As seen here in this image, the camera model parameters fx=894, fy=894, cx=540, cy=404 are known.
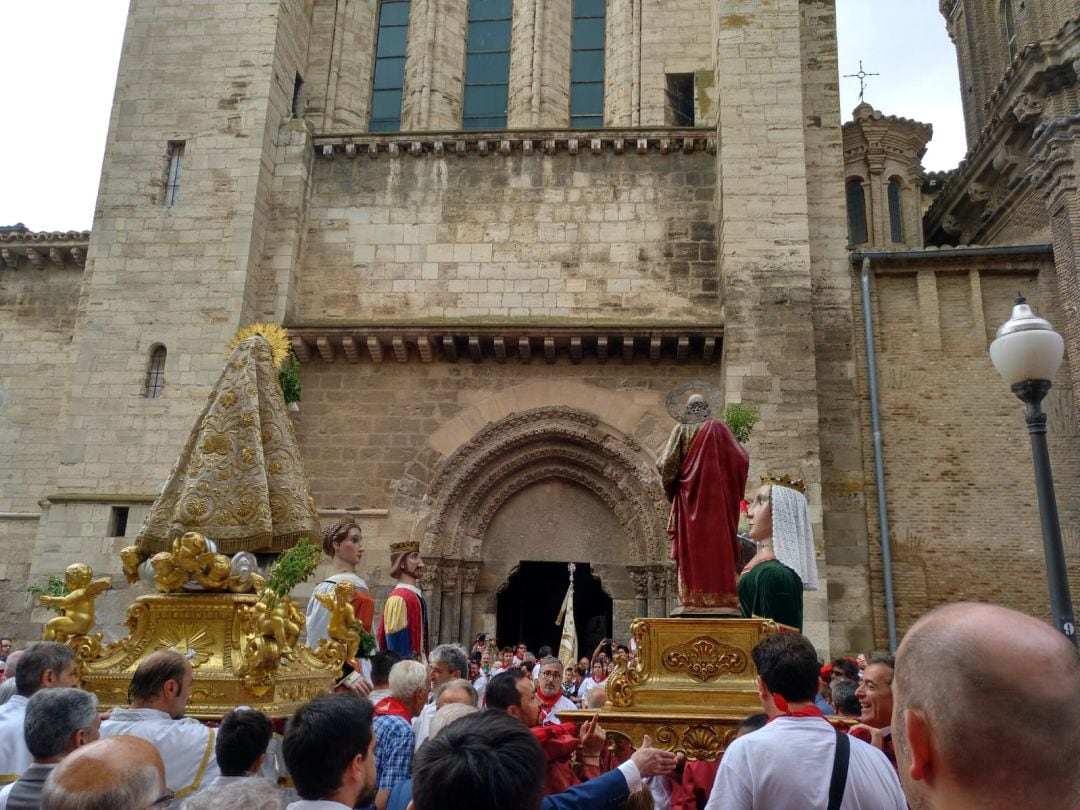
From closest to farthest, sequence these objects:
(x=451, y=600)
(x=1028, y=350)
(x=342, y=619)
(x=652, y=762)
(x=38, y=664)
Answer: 1. (x=652, y=762)
2. (x=38, y=664)
3. (x=342, y=619)
4. (x=1028, y=350)
5. (x=451, y=600)

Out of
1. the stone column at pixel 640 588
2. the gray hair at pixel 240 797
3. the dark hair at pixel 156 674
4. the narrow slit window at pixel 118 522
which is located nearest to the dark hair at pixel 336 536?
the dark hair at pixel 156 674

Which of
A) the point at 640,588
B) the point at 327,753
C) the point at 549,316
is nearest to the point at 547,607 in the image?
the point at 640,588

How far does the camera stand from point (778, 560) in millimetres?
4891

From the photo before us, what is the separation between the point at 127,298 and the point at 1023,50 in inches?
774

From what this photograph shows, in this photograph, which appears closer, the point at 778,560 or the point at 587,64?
the point at 778,560

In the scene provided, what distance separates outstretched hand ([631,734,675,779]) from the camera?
3342mm

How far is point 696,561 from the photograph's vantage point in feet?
15.1

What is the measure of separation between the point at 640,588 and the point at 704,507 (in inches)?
361

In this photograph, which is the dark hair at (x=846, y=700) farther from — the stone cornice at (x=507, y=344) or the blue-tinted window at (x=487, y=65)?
the blue-tinted window at (x=487, y=65)

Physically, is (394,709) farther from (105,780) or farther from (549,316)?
(549,316)

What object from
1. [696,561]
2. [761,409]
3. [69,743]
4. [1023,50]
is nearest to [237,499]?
[69,743]

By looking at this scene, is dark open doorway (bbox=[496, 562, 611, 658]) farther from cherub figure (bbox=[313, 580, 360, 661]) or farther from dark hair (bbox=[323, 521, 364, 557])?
cherub figure (bbox=[313, 580, 360, 661])

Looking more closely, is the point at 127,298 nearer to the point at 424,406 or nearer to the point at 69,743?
the point at 424,406

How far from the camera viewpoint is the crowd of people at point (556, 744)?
1.36m
